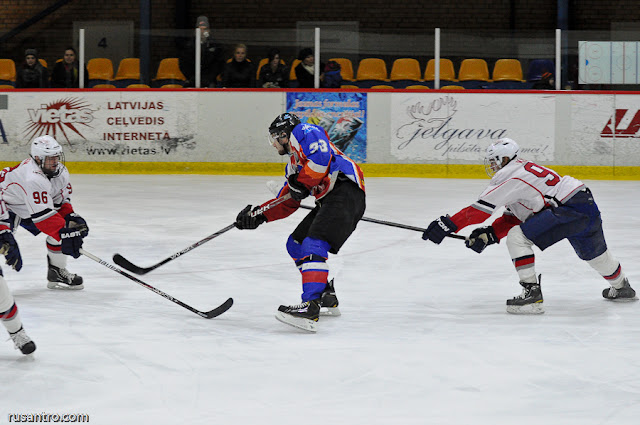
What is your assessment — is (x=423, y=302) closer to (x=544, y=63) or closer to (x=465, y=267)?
(x=465, y=267)

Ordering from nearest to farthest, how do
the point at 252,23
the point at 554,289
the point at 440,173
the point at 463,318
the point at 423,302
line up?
the point at 463,318 → the point at 423,302 → the point at 554,289 → the point at 440,173 → the point at 252,23

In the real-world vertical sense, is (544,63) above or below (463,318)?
above

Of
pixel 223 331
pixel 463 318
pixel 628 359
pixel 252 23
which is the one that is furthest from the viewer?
pixel 252 23

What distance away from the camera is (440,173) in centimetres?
1062

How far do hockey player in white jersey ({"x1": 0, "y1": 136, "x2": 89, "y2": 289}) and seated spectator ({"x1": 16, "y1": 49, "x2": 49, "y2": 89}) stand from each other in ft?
21.8

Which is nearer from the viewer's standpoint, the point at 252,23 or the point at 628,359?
the point at 628,359

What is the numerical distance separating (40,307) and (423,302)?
1849mm

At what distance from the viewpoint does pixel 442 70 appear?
431 inches

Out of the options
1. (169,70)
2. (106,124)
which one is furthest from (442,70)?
(106,124)

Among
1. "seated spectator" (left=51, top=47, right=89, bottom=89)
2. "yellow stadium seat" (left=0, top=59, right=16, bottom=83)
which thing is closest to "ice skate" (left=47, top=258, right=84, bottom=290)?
"seated spectator" (left=51, top=47, right=89, bottom=89)

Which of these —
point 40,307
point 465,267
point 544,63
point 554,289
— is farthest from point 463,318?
point 544,63

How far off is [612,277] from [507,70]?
6.55 meters

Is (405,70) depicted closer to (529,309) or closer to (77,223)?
(77,223)

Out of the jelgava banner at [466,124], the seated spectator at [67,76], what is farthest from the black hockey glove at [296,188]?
the seated spectator at [67,76]
